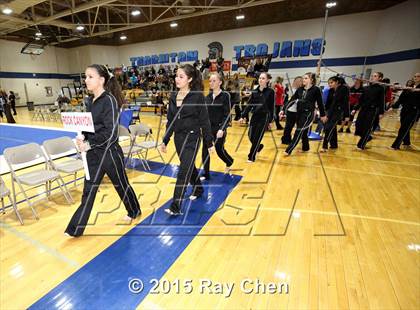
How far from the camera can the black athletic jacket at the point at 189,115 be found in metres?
2.40

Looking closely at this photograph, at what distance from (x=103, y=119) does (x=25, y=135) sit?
6.41 m

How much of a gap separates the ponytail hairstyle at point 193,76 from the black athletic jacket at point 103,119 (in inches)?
31.0

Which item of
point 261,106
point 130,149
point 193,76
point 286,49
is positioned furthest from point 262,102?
point 286,49

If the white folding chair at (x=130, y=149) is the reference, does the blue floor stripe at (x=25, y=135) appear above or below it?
below

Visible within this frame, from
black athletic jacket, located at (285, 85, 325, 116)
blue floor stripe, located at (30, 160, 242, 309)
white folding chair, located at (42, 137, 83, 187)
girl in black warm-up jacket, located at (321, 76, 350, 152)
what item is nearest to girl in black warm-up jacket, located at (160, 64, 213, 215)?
blue floor stripe, located at (30, 160, 242, 309)

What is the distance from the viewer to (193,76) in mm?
2451

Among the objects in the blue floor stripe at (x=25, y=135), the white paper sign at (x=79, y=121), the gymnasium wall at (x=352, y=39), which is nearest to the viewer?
the white paper sign at (x=79, y=121)

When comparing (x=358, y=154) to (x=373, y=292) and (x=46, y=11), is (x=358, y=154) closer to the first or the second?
(x=373, y=292)

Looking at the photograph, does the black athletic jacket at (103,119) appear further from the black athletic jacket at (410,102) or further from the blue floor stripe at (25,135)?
the black athletic jacket at (410,102)

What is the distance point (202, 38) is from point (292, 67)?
19.7ft

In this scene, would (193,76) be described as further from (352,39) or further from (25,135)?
(352,39)

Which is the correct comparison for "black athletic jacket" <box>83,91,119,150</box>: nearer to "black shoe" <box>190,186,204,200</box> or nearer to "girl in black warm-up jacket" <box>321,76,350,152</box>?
"black shoe" <box>190,186,204,200</box>

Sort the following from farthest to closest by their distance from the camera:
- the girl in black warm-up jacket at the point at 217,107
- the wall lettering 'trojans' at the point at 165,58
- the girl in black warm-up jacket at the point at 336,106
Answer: the wall lettering 'trojans' at the point at 165,58 → the girl in black warm-up jacket at the point at 336,106 → the girl in black warm-up jacket at the point at 217,107

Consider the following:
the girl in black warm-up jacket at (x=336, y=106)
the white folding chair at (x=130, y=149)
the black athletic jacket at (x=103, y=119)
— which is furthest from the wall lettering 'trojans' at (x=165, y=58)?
the black athletic jacket at (x=103, y=119)
